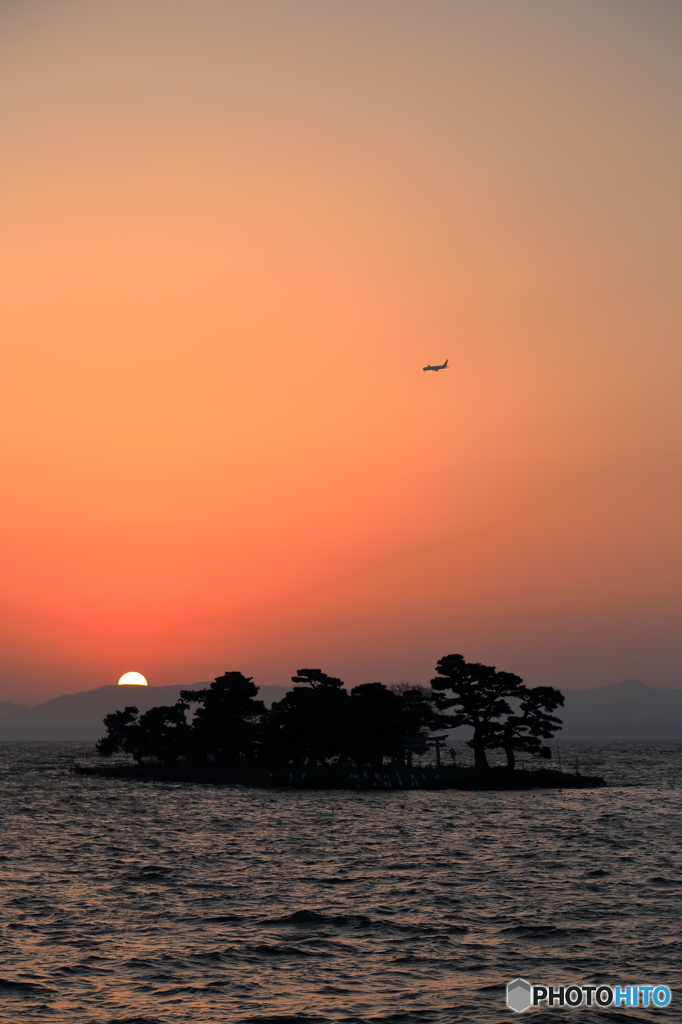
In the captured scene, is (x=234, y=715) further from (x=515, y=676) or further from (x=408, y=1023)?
(x=408, y=1023)

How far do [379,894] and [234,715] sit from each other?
335 ft

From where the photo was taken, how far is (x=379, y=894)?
44625mm

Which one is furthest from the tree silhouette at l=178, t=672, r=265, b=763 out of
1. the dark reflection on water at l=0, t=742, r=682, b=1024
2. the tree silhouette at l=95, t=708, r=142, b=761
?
the dark reflection on water at l=0, t=742, r=682, b=1024

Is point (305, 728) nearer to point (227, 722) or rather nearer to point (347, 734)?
point (347, 734)

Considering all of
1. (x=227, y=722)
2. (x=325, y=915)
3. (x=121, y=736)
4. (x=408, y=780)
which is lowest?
(x=408, y=780)

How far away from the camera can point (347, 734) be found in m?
119

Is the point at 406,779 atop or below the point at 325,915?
below

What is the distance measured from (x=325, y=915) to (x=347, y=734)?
8023 cm

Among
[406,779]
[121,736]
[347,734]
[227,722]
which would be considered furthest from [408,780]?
[121,736]

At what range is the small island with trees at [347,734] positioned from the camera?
395ft

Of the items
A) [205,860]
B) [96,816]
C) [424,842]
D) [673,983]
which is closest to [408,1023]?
[673,983]

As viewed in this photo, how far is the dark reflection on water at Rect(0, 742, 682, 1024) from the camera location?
27.8 m

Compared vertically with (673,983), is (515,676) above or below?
above

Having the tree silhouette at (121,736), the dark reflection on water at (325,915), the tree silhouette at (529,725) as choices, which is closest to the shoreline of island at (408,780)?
the tree silhouette at (529,725)
